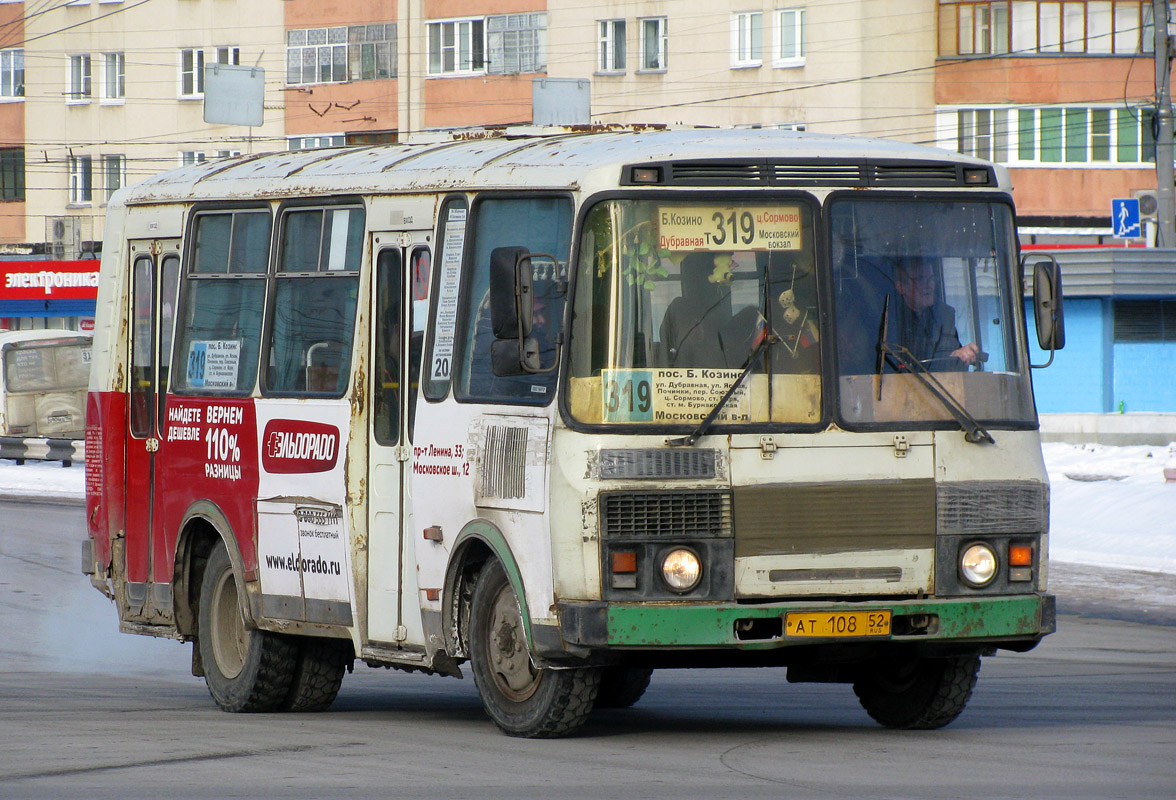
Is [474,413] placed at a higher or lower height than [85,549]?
higher

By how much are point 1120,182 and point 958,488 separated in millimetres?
44995

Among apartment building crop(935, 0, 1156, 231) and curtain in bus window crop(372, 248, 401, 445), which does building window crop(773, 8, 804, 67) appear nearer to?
apartment building crop(935, 0, 1156, 231)

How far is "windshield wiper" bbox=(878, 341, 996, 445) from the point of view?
29.4ft

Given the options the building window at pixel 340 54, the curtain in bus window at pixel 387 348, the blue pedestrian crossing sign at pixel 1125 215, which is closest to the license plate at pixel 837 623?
the curtain in bus window at pixel 387 348

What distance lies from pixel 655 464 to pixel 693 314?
64cm

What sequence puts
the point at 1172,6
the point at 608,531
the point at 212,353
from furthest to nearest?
the point at 1172,6 < the point at 212,353 < the point at 608,531

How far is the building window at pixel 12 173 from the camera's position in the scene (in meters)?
66.9

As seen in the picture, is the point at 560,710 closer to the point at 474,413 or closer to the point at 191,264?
the point at 474,413

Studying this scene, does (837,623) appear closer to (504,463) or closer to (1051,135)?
(504,463)

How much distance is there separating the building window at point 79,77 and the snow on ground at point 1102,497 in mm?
30213

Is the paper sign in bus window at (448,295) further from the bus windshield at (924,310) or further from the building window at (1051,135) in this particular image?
the building window at (1051,135)

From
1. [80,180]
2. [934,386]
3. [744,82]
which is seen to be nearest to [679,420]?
[934,386]

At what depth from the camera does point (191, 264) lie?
1171 cm

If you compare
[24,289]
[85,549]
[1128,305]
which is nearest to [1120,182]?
[1128,305]
